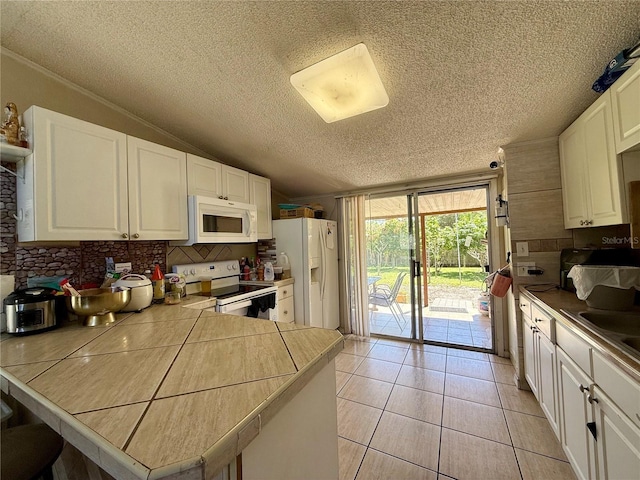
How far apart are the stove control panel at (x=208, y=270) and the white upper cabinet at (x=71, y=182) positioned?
26.3 inches

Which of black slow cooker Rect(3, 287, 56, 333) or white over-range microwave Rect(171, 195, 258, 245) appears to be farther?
white over-range microwave Rect(171, 195, 258, 245)

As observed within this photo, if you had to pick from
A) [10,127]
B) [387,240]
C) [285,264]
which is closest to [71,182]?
[10,127]

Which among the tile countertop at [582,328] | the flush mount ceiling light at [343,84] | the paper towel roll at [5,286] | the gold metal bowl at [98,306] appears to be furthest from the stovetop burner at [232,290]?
the tile countertop at [582,328]

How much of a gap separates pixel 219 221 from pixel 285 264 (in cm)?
98

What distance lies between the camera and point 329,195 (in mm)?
3547

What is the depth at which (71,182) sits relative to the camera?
4.69 ft

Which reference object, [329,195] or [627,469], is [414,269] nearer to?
[329,195]

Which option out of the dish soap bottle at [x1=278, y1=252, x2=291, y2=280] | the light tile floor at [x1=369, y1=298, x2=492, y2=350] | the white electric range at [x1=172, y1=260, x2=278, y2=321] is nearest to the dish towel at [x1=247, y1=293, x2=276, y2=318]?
the white electric range at [x1=172, y1=260, x2=278, y2=321]

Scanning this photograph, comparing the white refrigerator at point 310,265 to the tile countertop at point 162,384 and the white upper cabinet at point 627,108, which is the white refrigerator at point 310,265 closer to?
the tile countertop at point 162,384

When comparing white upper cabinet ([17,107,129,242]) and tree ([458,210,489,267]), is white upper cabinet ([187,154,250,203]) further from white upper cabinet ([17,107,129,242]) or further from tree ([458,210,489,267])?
tree ([458,210,489,267])

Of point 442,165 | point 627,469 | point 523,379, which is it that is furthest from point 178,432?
point 442,165

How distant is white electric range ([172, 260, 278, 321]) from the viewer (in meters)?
2.10

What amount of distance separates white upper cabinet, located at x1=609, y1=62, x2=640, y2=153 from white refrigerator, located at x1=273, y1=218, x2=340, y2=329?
2359 millimetres

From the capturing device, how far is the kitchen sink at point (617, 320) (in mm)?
1233
